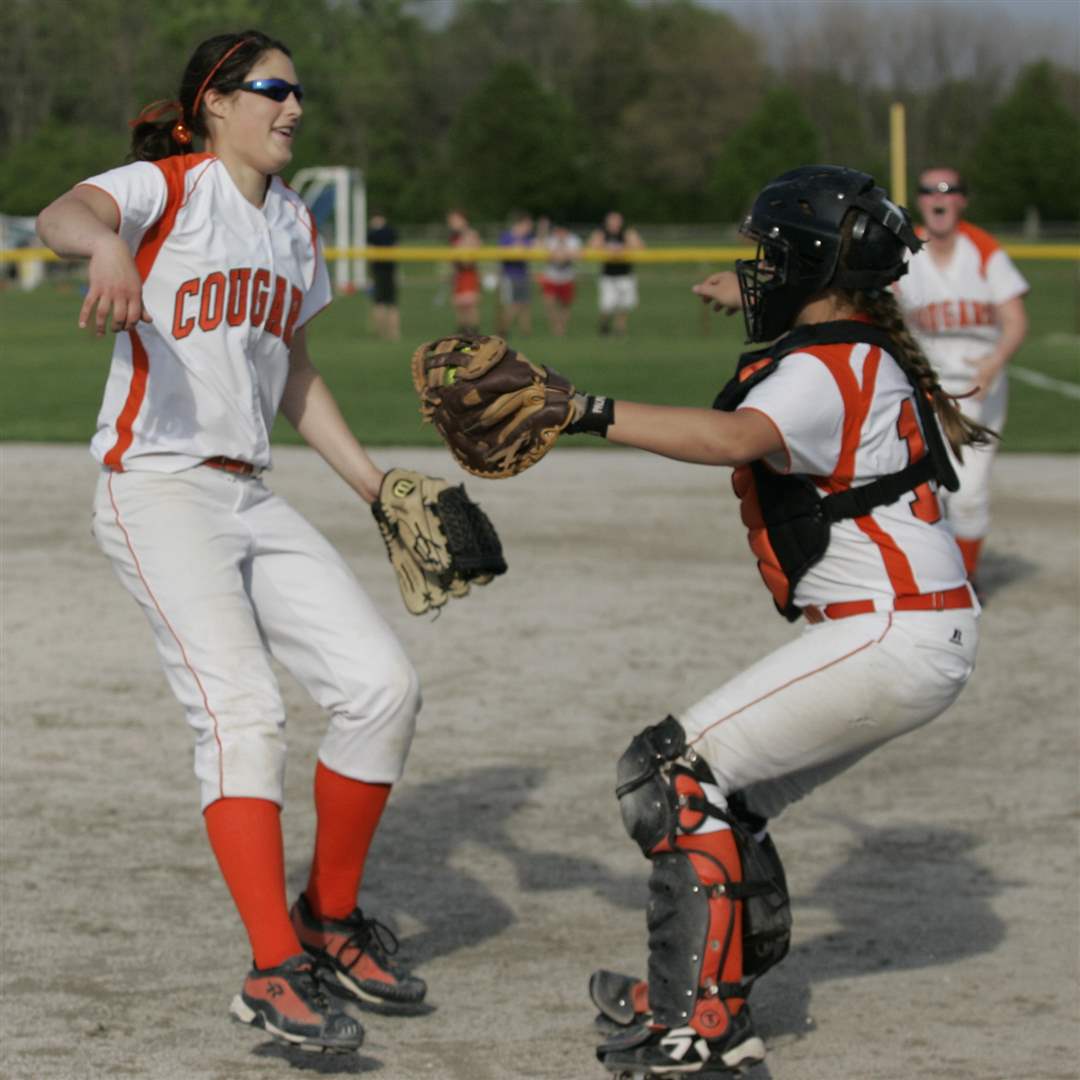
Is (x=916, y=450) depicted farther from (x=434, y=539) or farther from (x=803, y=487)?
(x=434, y=539)

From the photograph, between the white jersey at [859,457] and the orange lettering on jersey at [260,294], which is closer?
the white jersey at [859,457]

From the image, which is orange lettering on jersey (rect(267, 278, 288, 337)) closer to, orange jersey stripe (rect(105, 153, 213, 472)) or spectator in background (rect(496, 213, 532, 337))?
orange jersey stripe (rect(105, 153, 213, 472))

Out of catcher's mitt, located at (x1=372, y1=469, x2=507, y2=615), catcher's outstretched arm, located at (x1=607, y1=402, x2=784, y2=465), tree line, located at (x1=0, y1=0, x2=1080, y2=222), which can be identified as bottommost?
tree line, located at (x1=0, y1=0, x2=1080, y2=222)

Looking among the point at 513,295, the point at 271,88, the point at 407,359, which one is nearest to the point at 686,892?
the point at 271,88

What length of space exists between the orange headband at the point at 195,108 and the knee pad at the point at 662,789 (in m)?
1.70

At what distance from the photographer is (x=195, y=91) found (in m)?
4.14

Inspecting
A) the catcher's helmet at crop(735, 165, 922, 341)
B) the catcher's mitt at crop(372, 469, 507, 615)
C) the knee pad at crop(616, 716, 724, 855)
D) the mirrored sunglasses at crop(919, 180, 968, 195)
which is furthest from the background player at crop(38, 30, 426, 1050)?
the mirrored sunglasses at crop(919, 180, 968, 195)

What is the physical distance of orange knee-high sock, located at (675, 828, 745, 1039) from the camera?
3.49 m

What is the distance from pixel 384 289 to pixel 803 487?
72.3ft

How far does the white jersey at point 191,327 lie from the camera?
156 inches

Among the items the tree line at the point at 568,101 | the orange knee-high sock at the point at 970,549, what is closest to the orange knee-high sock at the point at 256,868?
the orange knee-high sock at the point at 970,549

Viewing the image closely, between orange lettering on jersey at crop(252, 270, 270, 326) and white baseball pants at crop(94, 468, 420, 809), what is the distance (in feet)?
1.17

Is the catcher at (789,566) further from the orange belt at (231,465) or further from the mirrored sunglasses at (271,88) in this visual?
the mirrored sunglasses at (271,88)

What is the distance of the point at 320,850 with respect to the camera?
13.8 feet
